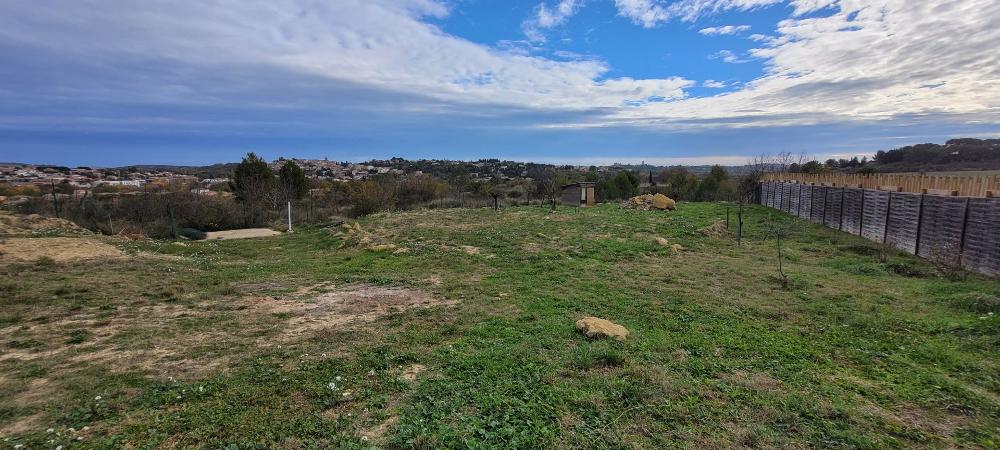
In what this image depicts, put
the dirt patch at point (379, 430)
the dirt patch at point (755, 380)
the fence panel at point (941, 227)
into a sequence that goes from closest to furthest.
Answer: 1. the dirt patch at point (379, 430)
2. the dirt patch at point (755, 380)
3. the fence panel at point (941, 227)

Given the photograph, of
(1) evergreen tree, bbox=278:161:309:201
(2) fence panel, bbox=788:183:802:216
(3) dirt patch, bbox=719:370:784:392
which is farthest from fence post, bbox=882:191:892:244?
(1) evergreen tree, bbox=278:161:309:201

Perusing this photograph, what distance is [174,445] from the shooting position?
3260 millimetres

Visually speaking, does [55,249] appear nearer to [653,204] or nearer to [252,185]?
[252,185]

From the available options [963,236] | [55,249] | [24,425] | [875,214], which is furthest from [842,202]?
[55,249]

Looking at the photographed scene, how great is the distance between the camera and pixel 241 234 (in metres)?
18.5

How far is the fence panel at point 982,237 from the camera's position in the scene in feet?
27.3

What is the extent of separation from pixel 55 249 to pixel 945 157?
49.4 m

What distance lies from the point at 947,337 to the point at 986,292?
9.18 feet

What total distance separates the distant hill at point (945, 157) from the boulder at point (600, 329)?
1305 inches

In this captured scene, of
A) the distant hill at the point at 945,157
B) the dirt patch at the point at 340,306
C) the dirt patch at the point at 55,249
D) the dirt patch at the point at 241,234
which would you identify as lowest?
the dirt patch at the point at 241,234

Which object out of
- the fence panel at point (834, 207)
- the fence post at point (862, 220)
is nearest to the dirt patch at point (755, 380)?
the fence post at point (862, 220)

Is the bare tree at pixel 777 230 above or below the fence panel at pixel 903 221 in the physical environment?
below

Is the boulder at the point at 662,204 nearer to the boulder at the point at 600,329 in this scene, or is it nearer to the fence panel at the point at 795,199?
the fence panel at the point at 795,199

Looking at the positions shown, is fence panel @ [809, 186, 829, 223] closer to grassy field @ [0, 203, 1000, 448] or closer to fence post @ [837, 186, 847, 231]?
fence post @ [837, 186, 847, 231]
